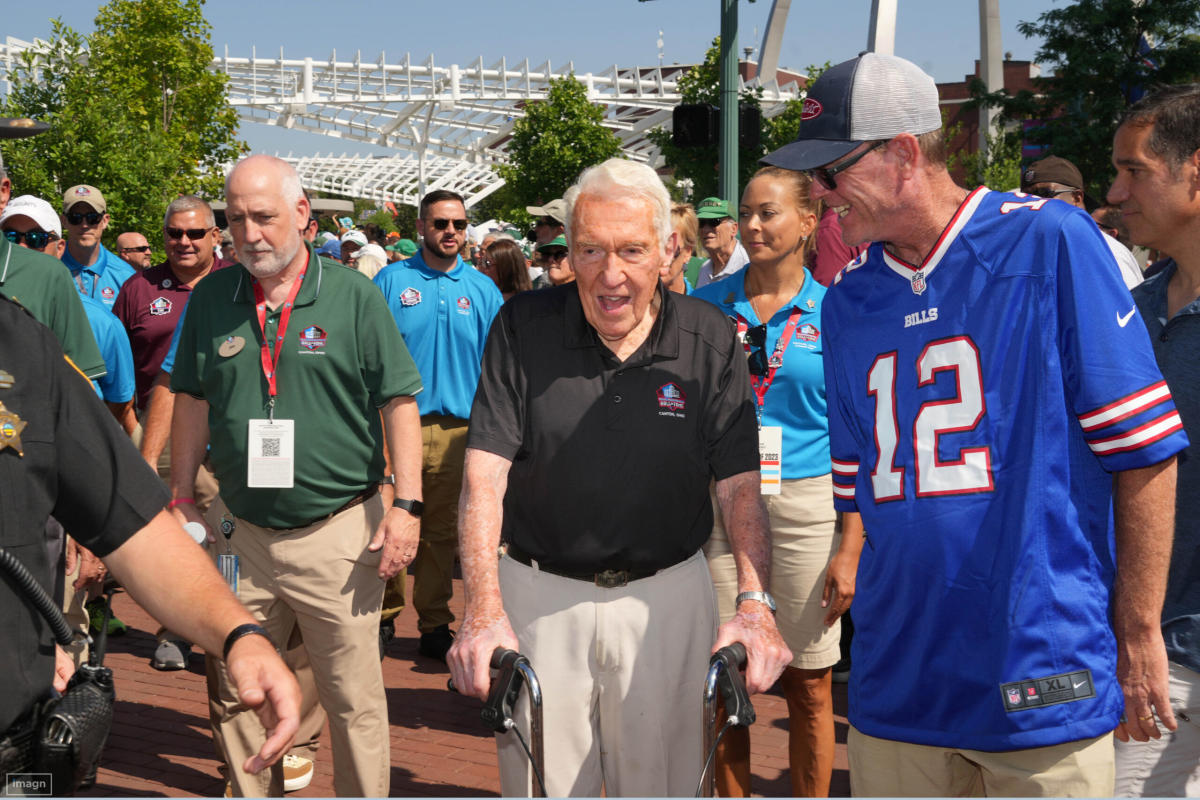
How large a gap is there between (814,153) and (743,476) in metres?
0.97

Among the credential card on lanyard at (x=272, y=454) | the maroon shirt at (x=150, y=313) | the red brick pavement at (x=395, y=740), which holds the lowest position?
the red brick pavement at (x=395, y=740)

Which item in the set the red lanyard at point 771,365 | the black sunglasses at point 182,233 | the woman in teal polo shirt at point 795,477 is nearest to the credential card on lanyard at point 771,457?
the woman in teal polo shirt at point 795,477

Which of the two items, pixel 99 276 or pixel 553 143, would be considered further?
pixel 553 143

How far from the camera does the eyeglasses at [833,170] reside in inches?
111

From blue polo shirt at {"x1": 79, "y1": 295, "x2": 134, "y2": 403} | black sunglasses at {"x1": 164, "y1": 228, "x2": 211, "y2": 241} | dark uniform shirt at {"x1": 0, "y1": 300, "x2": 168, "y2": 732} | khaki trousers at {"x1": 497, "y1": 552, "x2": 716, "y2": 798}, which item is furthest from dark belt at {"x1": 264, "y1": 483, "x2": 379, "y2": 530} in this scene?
black sunglasses at {"x1": 164, "y1": 228, "x2": 211, "y2": 241}

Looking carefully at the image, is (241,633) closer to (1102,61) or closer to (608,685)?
(608,685)

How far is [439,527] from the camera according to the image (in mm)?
7512

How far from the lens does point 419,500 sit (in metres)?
4.73

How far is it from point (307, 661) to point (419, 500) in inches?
37.5

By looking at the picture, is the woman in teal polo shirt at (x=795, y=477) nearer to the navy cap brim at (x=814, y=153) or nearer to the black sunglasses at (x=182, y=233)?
the navy cap brim at (x=814, y=153)

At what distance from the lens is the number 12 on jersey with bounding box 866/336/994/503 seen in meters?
2.65

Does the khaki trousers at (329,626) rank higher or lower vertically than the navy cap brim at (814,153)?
lower

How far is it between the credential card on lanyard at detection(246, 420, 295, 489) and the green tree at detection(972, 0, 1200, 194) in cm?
2739

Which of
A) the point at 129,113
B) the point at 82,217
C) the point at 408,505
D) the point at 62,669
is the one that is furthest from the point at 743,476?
the point at 129,113
